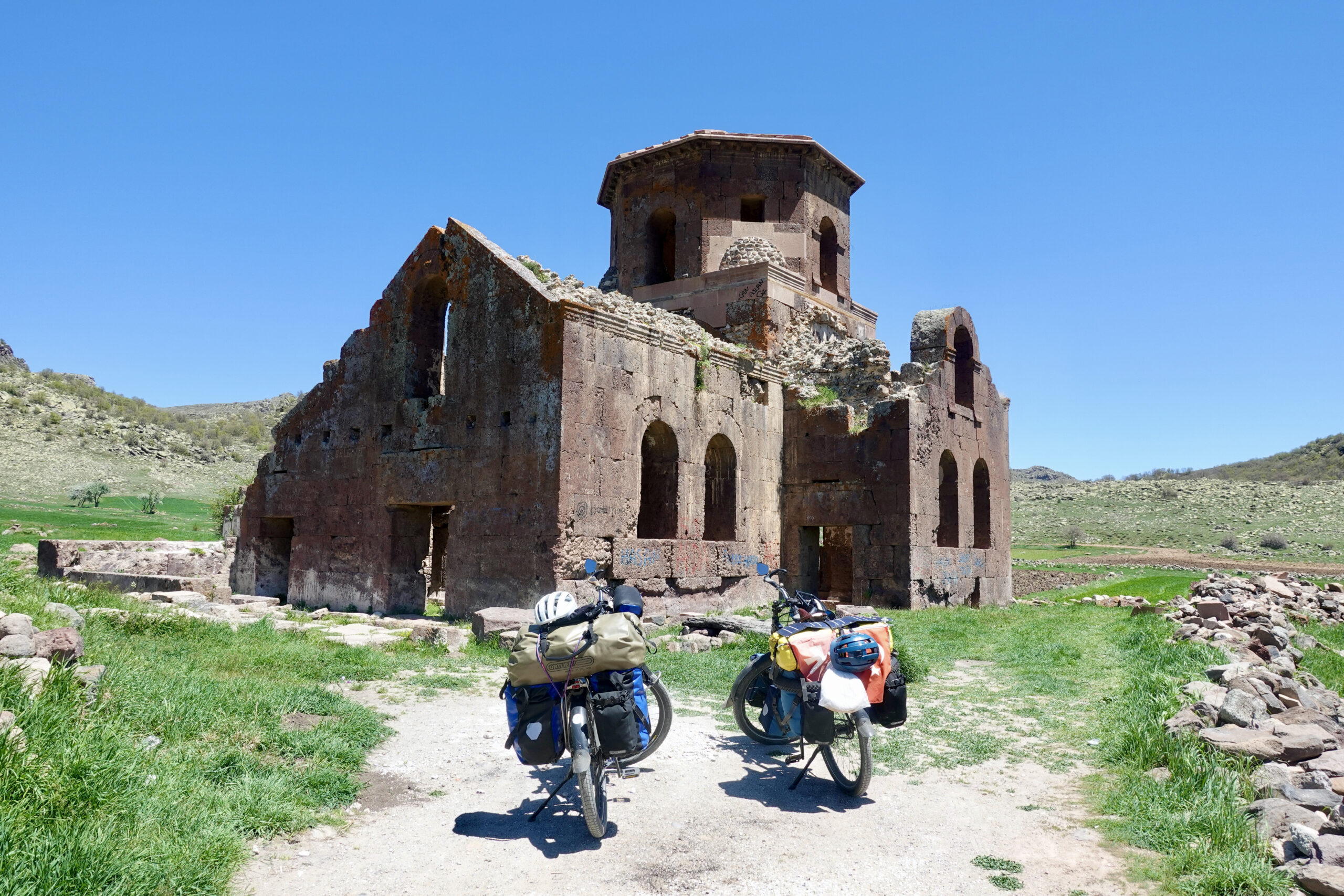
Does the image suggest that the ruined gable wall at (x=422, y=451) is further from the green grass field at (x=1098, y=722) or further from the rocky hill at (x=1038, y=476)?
the rocky hill at (x=1038, y=476)

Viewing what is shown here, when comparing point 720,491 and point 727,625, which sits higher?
point 720,491

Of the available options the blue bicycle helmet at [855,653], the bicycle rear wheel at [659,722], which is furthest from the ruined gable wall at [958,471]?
the bicycle rear wheel at [659,722]

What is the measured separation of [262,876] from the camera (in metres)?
3.63

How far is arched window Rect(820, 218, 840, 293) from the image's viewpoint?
20031 millimetres

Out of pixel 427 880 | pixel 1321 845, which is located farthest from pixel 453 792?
pixel 1321 845

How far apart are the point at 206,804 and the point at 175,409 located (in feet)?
266

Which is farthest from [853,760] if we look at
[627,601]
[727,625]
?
[727,625]

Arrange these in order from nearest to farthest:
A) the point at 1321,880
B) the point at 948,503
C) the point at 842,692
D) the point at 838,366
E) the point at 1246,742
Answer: the point at 1321,880, the point at 842,692, the point at 1246,742, the point at 838,366, the point at 948,503

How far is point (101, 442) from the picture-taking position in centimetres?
4272

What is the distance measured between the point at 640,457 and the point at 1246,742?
920cm

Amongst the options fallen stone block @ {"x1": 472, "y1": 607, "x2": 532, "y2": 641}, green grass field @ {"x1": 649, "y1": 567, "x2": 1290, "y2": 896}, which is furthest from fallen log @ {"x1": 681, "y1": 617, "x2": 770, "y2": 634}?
fallen stone block @ {"x1": 472, "y1": 607, "x2": 532, "y2": 641}

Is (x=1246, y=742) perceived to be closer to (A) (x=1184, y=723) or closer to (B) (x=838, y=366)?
(A) (x=1184, y=723)

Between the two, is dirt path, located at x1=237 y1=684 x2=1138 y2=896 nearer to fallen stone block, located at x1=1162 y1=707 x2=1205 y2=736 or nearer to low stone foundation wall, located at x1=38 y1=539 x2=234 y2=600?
fallen stone block, located at x1=1162 y1=707 x2=1205 y2=736

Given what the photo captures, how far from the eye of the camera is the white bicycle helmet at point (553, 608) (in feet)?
15.2
